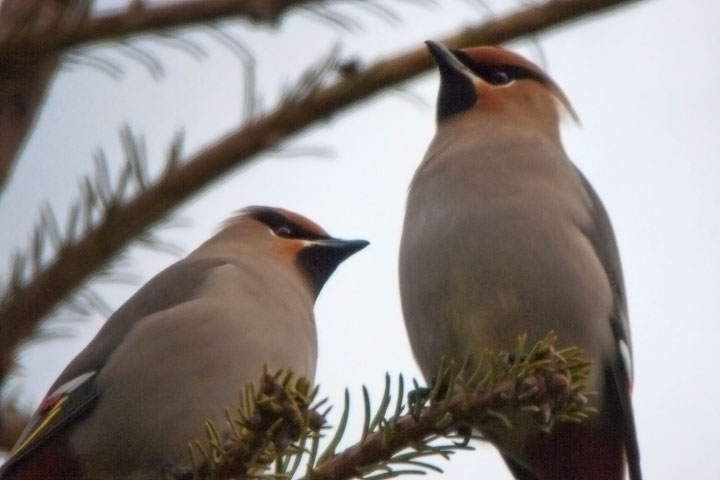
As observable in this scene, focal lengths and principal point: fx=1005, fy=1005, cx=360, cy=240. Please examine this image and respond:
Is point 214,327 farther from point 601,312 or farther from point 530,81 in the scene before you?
point 530,81

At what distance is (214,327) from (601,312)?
125 centimetres

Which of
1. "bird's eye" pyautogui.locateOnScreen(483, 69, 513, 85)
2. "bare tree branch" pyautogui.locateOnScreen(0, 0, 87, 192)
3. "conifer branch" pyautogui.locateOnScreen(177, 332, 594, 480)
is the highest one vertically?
"bare tree branch" pyautogui.locateOnScreen(0, 0, 87, 192)

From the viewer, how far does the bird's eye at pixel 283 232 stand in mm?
4520

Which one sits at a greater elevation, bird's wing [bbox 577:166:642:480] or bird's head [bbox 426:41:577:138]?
bird's head [bbox 426:41:577:138]

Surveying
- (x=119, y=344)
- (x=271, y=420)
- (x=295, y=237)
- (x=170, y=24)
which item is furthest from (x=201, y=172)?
(x=295, y=237)

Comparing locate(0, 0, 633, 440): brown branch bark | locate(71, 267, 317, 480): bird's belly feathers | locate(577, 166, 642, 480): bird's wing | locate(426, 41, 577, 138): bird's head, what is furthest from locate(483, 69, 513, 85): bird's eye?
locate(0, 0, 633, 440): brown branch bark

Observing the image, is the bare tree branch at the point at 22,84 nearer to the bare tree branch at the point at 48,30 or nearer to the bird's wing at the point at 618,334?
the bare tree branch at the point at 48,30

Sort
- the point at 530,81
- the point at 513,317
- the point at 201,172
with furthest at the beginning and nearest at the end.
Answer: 1. the point at 530,81
2. the point at 513,317
3. the point at 201,172

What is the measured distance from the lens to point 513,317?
3078 millimetres

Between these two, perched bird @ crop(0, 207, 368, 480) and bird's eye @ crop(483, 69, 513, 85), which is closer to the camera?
perched bird @ crop(0, 207, 368, 480)

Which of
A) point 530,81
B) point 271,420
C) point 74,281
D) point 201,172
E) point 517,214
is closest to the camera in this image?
point 74,281

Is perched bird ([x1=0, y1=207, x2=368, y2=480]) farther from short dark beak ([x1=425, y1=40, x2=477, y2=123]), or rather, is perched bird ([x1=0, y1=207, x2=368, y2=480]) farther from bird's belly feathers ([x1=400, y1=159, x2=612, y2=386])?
short dark beak ([x1=425, y1=40, x2=477, y2=123])

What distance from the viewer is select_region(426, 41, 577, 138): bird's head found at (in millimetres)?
4148

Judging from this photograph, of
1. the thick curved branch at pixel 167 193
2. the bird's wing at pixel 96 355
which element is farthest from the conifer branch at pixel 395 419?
the bird's wing at pixel 96 355
